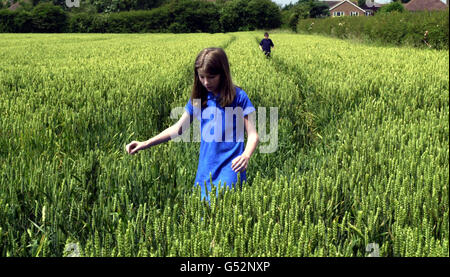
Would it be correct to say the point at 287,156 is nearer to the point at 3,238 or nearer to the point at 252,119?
the point at 252,119

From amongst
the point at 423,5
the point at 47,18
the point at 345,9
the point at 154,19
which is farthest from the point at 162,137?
the point at 345,9

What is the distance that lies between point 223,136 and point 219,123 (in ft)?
0.25

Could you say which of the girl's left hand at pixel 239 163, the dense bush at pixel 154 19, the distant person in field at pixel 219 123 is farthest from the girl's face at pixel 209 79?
the dense bush at pixel 154 19

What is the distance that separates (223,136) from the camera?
221 cm

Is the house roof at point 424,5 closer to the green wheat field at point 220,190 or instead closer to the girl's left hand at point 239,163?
the green wheat field at point 220,190

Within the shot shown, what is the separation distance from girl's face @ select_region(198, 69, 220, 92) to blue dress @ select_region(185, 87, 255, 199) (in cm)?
13

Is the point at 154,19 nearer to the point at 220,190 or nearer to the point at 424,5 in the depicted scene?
the point at 424,5

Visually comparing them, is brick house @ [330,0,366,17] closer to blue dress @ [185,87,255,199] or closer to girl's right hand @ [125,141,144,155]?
blue dress @ [185,87,255,199]

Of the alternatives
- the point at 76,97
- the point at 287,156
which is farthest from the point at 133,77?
the point at 287,156

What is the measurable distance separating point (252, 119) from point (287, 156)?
1.65 metres

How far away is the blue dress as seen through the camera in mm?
2152

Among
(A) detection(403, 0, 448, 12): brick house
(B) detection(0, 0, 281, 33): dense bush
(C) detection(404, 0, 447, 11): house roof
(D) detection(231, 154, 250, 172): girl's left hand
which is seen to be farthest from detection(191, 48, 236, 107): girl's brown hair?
(C) detection(404, 0, 447, 11): house roof

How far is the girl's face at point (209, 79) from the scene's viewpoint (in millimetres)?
2012
